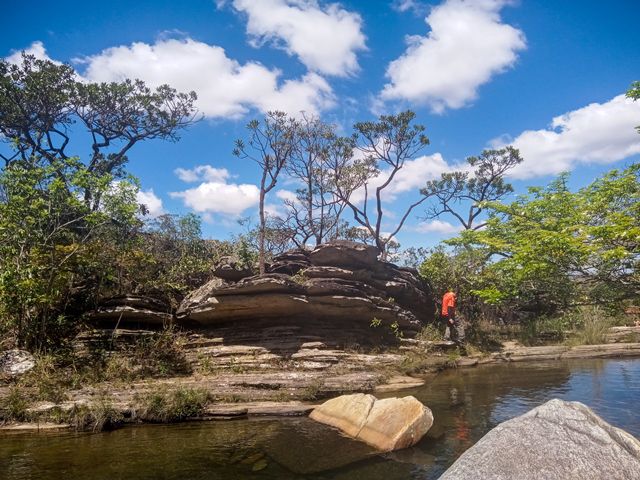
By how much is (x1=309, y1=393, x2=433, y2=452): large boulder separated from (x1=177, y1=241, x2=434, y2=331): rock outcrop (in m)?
7.02

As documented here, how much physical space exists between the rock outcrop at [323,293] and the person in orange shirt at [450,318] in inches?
62.7

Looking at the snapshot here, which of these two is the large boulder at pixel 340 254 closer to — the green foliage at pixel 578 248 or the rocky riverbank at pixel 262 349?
the rocky riverbank at pixel 262 349

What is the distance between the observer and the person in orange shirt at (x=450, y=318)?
21484 millimetres

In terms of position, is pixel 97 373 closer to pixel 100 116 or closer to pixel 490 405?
pixel 490 405

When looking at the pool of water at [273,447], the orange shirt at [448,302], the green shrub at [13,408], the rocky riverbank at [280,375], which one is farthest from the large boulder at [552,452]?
the orange shirt at [448,302]

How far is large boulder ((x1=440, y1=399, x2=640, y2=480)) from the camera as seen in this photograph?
4895mm

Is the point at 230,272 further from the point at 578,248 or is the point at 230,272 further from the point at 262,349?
the point at 578,248

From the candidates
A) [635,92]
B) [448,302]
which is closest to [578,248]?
[635,92]

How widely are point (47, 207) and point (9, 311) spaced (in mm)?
4016

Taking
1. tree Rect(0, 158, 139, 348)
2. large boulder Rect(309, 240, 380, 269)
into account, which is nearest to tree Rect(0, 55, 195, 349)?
tree Rect(0, 158, 139, 348)

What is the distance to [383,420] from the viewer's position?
367 inches

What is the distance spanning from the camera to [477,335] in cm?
2353

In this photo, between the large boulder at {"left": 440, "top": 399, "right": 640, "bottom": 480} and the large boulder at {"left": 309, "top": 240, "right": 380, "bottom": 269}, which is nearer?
the large boulder at {"left": 440, "top": 399, "right": 640, "bottom": 480}

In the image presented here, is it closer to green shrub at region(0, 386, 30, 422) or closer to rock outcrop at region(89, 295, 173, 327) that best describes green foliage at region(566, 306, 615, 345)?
rock outcrop at region(89, 295, 173, 327)
